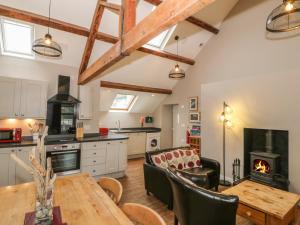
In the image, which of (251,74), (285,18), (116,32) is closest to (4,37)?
(116,32)

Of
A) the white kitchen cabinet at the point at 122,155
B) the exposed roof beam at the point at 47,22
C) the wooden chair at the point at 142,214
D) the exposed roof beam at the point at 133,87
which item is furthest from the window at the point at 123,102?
the wooden chair at the point at 142,214

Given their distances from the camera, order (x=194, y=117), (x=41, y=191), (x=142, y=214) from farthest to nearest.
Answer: (x=194, y=117) → (x=142, y=214) → (x=41, y=191)

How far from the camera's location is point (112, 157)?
4.24m

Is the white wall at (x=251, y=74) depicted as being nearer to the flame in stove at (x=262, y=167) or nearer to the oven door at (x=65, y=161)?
the flame in stove at (x=262, y=167)

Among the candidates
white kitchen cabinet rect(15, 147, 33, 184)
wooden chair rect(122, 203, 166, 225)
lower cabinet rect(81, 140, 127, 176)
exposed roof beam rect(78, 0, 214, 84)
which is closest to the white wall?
lower cabinet rect(81, 140, 127, 176)

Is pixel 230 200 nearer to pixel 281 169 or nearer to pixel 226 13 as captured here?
pixel 281 169

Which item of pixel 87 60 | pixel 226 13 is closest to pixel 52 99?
pixel 87 60

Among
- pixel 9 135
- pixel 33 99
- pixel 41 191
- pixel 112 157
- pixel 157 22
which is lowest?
pixel 112 157

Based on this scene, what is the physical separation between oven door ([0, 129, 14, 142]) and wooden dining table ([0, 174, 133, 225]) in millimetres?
2060

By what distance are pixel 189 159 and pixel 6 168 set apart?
11.5 ft

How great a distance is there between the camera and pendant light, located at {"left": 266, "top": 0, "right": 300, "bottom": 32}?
201cm

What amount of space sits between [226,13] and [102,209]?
5639 mm

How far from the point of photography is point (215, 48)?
205 inches

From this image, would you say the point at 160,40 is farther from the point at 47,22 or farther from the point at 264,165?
the point at 264,165
